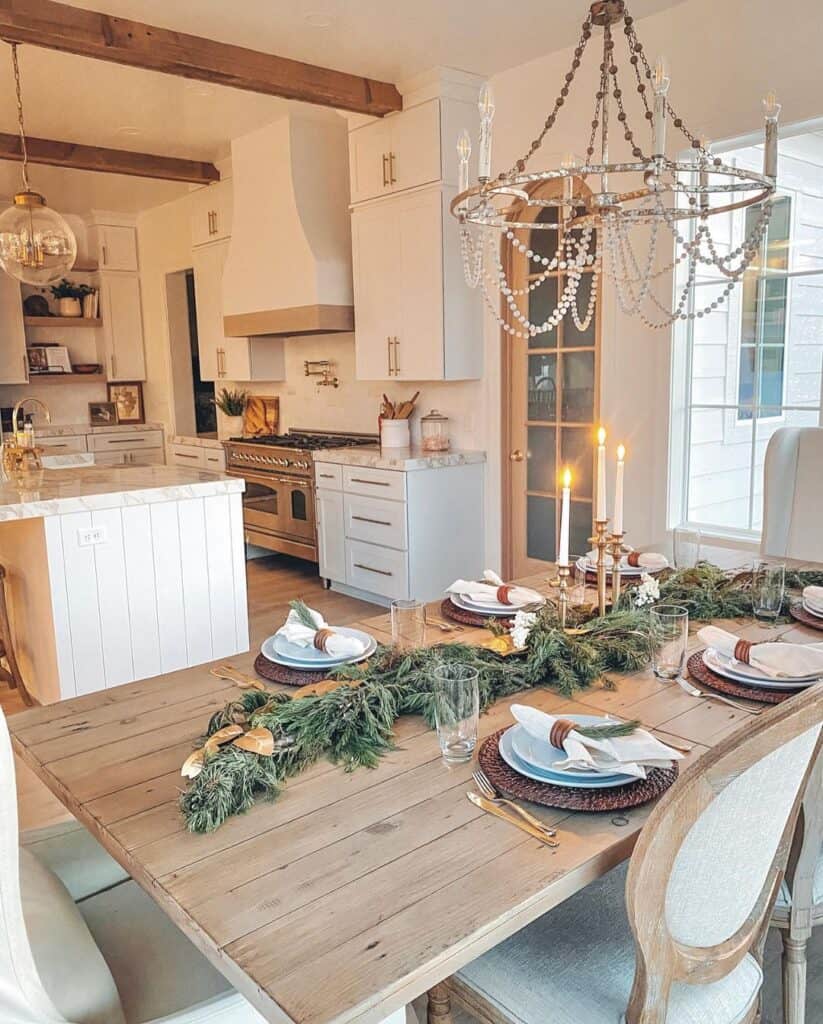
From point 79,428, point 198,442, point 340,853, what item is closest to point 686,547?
point 340,853

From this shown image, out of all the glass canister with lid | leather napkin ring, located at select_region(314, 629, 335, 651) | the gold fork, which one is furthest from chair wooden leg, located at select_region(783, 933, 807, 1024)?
the glass canister with lid

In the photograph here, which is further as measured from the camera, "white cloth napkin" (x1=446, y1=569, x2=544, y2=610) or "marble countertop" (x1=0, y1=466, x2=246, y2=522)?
"marble countertop" (x1=0, y1=466, x2=246, y2=522)

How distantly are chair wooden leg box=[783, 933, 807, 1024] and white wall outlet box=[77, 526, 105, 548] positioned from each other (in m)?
2.50

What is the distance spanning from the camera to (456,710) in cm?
134

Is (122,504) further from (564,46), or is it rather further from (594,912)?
(564,46)

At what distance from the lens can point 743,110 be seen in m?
3.28

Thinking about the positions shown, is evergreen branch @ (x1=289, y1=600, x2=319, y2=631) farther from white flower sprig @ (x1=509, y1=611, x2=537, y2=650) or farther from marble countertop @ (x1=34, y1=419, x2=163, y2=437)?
marble countertop @ (x1=34, y1=419, x2=163, y2=437)

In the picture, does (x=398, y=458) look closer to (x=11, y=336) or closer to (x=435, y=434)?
(x=435, y=434)

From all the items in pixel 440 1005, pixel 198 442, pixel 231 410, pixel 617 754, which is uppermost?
pixel 231 410

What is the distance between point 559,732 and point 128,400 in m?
7.29

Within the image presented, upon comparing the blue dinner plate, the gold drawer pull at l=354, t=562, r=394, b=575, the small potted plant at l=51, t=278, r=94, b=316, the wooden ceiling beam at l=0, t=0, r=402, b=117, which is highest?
the wooden ceiling beam at l=0, t=0, r=402, b=117

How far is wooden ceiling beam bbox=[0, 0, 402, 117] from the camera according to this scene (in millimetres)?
3298

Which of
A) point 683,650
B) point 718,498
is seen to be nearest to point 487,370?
point 718,498

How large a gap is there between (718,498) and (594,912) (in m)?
2.68
